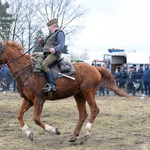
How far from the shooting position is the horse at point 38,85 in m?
8.72

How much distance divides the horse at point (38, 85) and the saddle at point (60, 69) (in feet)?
0.37

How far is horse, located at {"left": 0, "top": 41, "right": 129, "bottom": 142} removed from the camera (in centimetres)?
872

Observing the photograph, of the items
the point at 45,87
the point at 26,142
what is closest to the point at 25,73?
the point at 45,87

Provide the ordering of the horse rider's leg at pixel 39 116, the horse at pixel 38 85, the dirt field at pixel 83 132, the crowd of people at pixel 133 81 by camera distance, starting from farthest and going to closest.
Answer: the crowd of people at pixel 133 81 → the horse at pixel 38 85 → the horse rider's leg at pixel 39 116 → the dirt field at pixel 83 132

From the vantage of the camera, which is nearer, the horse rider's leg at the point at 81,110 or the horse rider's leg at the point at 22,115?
the horse rider's leg at the point at 22,115

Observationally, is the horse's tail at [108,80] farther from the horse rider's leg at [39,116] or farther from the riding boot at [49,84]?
the horse rider's leg at [39,116]

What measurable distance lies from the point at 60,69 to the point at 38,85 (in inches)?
27.2

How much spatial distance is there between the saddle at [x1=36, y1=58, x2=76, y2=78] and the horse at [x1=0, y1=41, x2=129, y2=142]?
113 millimetres

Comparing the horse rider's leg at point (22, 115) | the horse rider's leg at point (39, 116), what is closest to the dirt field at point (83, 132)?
the horse rider's leg at point (22, 115)

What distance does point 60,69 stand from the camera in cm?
910

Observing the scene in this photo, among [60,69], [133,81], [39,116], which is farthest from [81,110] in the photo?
[133,81]

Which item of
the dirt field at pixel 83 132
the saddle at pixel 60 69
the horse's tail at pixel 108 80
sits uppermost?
the saddle at pixel 60 69

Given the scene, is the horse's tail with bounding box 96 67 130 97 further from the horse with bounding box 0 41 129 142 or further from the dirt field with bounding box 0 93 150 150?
the dirt field with bounding box 0 93 150 150

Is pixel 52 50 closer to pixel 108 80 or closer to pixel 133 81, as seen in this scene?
pixel 108 80
